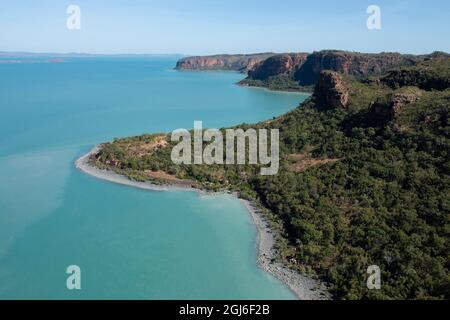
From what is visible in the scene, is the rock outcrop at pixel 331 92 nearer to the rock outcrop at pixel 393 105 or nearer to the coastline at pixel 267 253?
the rock outcrop at pixel 393 105

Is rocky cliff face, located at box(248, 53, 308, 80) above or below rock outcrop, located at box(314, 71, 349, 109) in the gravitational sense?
above

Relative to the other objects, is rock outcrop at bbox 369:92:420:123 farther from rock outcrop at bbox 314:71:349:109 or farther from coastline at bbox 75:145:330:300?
coastline at bbox 75:145:330:300

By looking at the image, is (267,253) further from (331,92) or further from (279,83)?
(279,83)

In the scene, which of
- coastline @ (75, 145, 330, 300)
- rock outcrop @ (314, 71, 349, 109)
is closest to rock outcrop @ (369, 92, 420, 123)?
rock outcrop @ (314, 71, 349, 109)
